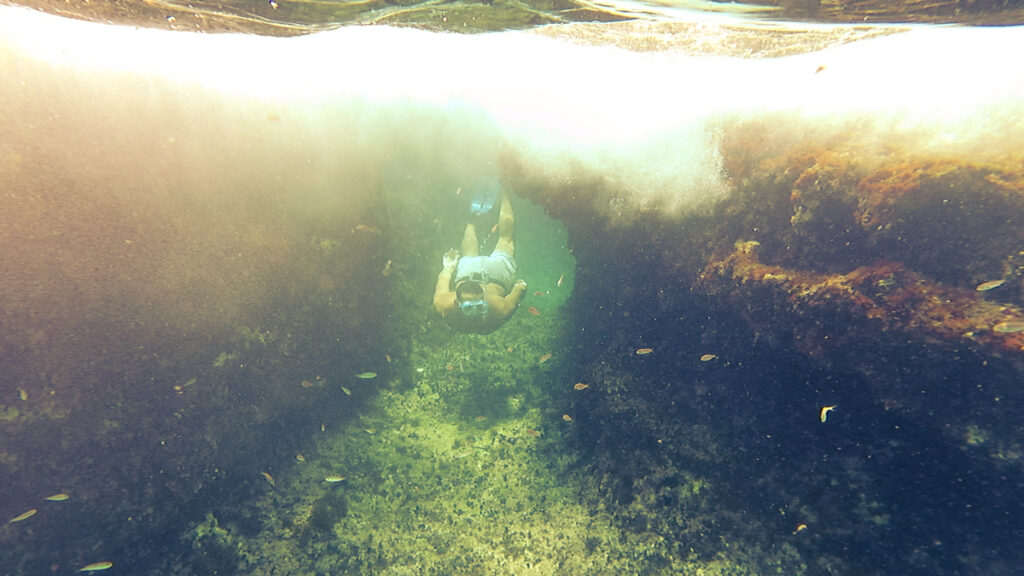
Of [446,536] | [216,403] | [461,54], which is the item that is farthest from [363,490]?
[461,54]

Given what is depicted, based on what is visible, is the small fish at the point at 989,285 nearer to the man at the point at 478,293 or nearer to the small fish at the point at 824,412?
the small fish at the point at 824,412

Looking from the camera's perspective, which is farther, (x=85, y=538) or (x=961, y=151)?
(x=85, y=538)

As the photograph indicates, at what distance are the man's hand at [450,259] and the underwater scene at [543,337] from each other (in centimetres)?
70

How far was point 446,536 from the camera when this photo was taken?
5.50 metres

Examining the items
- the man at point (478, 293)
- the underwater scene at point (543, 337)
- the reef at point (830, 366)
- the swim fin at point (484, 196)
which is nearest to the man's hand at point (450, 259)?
the man at point (478, 293)

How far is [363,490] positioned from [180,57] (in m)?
11.0

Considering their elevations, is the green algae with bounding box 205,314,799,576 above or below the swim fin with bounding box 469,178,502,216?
below

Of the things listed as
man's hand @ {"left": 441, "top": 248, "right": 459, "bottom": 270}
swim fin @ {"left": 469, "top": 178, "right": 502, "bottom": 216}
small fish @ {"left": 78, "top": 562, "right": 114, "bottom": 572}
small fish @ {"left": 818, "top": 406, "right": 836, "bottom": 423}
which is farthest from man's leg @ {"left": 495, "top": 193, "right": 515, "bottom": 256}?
small fish @ {"left": 78, "top": 562, "right": 114, "bottom": 572}

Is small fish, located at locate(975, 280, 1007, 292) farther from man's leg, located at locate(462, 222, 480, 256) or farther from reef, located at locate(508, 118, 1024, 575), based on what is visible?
man's leg, located at locate(462, 222, 480, 256)

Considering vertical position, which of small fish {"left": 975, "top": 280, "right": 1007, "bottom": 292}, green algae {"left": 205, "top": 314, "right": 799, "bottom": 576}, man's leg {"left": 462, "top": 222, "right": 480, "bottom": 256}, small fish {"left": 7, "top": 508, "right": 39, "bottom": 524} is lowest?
green algae {"left": 205, "top": 314, "right": 799, "bottom": 576}

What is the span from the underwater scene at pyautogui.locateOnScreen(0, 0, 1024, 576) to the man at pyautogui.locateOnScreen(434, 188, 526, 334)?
97 millimetres

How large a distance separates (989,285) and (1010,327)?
1.59 ft

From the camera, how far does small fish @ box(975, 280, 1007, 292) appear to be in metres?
Result: 3.63

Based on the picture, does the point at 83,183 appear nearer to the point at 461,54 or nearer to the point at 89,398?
the point at 89,398
